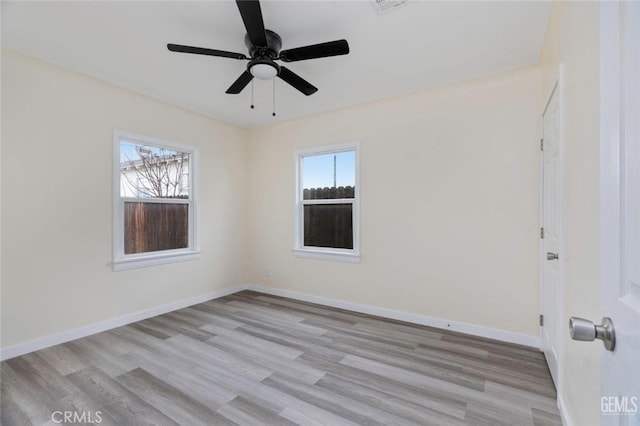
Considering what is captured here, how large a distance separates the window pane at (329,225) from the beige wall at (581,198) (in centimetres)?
244

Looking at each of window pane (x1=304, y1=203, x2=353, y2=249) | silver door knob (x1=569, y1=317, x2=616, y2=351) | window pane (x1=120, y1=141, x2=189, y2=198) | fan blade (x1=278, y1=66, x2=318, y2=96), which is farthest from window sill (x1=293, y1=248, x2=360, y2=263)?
silver door knob (x1=569, y1=317, x2=616, y2=351)

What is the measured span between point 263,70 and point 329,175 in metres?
2.01

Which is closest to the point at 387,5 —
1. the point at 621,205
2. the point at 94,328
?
the point at 621,205

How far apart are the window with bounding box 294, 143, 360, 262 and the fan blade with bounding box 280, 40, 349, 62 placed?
168cm

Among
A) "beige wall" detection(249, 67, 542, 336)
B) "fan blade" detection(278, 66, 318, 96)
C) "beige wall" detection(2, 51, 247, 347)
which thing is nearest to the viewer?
"fan blade" detection(278, 66, 318, 96)

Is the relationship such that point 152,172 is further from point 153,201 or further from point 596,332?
point 596,332

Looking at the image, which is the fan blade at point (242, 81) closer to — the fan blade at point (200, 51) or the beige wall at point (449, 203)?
the fan blade at point (200, 51)

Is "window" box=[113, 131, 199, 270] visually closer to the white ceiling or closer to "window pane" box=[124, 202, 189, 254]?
"window pane" box=[124, 202, 189, 254]

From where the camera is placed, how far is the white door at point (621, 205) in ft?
1.81

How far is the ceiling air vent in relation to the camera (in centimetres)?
193

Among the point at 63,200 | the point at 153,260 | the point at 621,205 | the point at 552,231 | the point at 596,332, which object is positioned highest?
the point at 63,200

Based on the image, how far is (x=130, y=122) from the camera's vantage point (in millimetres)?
3328

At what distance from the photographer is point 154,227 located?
12.0ft

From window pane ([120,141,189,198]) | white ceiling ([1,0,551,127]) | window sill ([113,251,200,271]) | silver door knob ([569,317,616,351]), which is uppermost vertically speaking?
white ceiling ([1,0,551,127])
